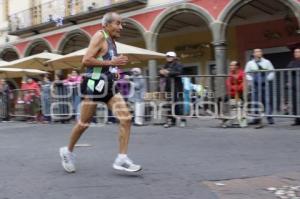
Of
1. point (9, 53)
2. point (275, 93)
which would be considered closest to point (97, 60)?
point (275, 93)

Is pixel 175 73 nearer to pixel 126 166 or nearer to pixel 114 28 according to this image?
pixel 114 28

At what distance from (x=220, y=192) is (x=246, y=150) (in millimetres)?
2964

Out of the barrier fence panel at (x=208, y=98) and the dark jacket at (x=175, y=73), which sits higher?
the dark jacket at (x=175, y=73)

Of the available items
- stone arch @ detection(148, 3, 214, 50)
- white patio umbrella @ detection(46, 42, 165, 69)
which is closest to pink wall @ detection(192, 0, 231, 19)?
stone arch @ detection(148, 3, 214, 50)

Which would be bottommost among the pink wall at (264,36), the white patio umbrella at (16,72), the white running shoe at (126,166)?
the white running shoe at (126,166)

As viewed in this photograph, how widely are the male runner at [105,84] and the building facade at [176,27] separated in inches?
522

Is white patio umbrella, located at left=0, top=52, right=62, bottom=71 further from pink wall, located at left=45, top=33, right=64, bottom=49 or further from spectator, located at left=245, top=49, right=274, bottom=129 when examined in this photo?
spectator, located at left=245, top=49, right=274, bottom=129

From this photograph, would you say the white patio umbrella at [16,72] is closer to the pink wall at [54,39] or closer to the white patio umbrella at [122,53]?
the white patio umbrella at [122,53]

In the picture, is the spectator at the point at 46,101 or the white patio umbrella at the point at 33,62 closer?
the spectator at the point at 46,101

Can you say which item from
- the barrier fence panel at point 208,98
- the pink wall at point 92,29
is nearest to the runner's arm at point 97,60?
the barrier fence panel at point 208,98

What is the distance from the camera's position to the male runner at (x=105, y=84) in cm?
611

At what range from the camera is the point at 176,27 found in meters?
26.2

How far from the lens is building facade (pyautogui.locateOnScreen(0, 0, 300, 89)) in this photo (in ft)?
68.9

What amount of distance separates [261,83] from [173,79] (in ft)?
7.24
